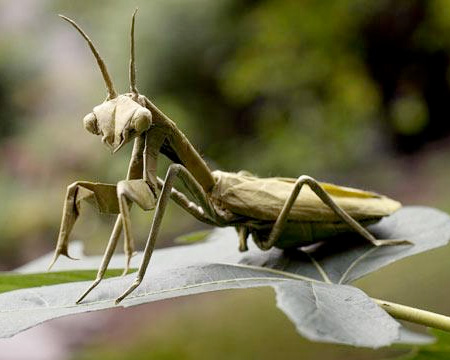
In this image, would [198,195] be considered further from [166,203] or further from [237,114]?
[237,114]

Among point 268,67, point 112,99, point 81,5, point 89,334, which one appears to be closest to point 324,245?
point 112,99

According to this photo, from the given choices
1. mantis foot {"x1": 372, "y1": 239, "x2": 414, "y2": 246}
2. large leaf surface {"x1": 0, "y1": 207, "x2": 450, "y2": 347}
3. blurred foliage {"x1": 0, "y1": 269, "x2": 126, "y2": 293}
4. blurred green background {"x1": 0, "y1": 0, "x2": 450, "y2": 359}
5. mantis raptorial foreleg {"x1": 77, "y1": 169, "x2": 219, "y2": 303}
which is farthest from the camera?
blurred green background {"x1": 0, "y1": 0, "x2": 450, "y2": 359}

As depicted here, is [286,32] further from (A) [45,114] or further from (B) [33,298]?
(B) [33,298]

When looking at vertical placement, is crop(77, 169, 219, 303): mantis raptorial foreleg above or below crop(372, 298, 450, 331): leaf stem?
above

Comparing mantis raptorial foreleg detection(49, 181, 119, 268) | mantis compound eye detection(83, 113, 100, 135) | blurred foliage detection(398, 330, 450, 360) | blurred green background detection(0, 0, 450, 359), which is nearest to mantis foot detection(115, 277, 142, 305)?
mantis raptorial foreleg detection(49, 181, 119, 268)

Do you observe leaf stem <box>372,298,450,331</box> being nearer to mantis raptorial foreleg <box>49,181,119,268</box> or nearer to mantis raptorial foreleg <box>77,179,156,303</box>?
Answer: mantis raptorial foreleg <box>77,179,156,303</box>

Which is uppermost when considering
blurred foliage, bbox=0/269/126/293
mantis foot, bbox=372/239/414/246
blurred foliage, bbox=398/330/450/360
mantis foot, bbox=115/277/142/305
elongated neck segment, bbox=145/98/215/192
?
elongated neck segment, bbox=145/98/215/192

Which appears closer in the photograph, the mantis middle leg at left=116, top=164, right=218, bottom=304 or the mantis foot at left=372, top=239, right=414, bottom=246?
the mantis middle leg at left=116, top=164, right=218, bottom=304

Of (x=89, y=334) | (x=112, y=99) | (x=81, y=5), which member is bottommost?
(x=89, y=334)
